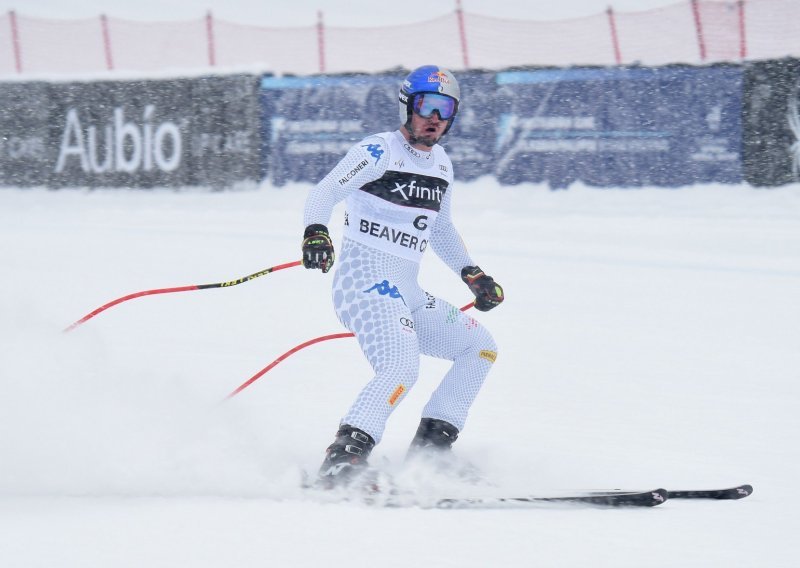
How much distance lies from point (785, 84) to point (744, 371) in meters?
8.27

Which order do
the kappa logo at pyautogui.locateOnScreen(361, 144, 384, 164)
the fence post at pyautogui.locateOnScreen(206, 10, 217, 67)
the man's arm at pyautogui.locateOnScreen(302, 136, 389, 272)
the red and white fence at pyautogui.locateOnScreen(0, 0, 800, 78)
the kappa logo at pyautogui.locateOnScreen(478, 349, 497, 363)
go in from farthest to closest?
1. the fence post at pyautogui.locateOnScreen(206, 10, 217, 67)
2. the red and white fence at pyautogui.locateOnScreen(0, 0, 800, 78)
3. the kappa logo at pyautogui.locateOnScreen(478, 349, 497, 363)
4. the kappa logo at pyautogui.locateOnScreen(361, 144, 384, 164)
5. the man's arm at pyautogui.locateOnScreen(302, 136, 389, 272)

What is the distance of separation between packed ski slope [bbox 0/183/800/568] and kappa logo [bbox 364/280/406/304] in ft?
2.67

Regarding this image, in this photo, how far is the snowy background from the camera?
3549 mm

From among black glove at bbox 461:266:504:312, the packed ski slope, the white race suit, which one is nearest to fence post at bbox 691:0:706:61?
the packed ski slope

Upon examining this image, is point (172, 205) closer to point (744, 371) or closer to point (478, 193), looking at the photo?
point (478, 193)

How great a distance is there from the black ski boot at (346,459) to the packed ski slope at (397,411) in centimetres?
15

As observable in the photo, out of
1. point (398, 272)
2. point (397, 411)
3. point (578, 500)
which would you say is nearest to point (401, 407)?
point (397, 411)

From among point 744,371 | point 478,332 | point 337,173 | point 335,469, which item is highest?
point 337,173

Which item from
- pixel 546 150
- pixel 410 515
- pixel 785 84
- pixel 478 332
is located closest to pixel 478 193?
pixel 546 150

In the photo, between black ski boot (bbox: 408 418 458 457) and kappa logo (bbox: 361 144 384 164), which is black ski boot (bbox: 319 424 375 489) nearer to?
black ski boot (bbox: 408 418 458 457)

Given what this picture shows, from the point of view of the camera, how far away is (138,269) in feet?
34.5

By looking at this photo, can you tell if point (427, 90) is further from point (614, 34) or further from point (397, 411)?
point (614, 34)

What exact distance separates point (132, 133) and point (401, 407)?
40.4 ft

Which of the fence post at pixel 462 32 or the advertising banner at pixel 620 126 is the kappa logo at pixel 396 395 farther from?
the fence post at pixel 462 32
